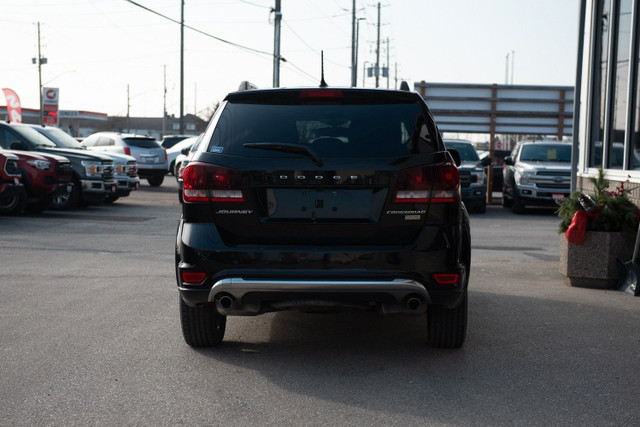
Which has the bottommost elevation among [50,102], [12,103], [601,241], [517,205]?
[517,205]

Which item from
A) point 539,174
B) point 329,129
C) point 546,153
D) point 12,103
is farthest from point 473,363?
point 12,103

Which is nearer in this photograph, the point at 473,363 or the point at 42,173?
the point at 473,363

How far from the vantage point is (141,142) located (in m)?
26.1

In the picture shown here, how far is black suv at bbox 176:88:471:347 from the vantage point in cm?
514

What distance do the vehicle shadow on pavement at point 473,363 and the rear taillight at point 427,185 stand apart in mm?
1083

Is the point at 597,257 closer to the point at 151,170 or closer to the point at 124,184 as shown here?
the point at 124,184

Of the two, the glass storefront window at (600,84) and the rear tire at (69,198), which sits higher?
the glass storefront window at (600,84)

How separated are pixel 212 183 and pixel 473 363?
6.66 feet

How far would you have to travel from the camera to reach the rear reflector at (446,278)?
17.1 feet

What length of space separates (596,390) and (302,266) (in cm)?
185

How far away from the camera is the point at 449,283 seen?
17.2 feet

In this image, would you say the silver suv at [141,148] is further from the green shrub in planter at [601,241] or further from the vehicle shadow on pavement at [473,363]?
the vehicle shadow on pavement at [473,363]

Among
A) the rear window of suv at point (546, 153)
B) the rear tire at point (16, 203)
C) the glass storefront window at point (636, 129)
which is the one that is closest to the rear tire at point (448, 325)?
the glass storefront window at point (636, 129)

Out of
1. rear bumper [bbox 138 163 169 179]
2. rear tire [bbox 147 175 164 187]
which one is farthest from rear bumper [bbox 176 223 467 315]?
rear tire [bbox 147 175 164 187]
